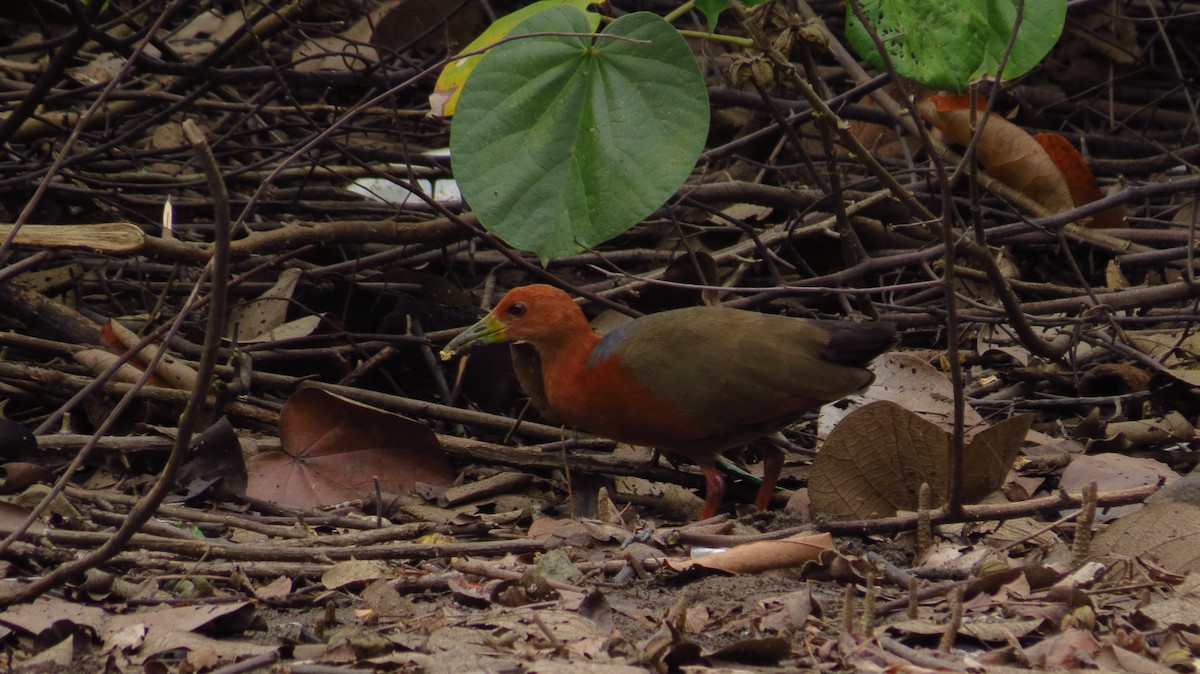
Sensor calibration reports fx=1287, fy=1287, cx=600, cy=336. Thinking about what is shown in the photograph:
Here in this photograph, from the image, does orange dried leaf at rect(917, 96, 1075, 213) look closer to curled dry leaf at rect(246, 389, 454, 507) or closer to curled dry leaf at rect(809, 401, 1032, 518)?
curled dry leaf at rect(809, 401, 1032, 518)

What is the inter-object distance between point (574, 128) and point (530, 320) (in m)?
1.27

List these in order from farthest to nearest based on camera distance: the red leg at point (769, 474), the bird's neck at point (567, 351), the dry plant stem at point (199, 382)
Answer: the bird's neck at point (567, 351) → the red leg at point (769, 474) → the dry plant stem at point (199, 382)

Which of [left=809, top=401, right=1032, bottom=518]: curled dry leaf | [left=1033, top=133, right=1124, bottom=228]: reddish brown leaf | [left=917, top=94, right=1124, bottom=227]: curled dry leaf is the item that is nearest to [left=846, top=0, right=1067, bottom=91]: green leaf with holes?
[left=809, top=401, right=1032, bottom=518]: curled dry leaf

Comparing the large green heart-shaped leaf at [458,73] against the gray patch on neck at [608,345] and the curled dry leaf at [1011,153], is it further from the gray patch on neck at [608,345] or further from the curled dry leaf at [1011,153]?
the curled dry leaf at [1011,153]

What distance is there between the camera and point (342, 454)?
13.8 ft

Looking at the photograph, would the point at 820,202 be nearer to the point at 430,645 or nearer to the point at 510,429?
the point at 510,429

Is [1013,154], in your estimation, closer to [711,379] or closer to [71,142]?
[711,379]

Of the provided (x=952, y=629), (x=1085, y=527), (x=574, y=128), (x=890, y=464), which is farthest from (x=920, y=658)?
(x=574, y=128)

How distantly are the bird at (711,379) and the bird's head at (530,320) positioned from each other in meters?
0.04

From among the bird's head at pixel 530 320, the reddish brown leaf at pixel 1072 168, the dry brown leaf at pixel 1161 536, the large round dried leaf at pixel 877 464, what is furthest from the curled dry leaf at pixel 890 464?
the reddish brown leaf at pixel 1072 168

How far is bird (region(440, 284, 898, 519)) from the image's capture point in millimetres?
4402

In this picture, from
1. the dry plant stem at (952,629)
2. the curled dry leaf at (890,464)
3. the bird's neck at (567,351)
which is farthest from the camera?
the bird's neck at (567,351)

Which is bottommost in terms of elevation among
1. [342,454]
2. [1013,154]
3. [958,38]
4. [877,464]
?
[342,454]

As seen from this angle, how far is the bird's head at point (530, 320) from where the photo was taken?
184 inches
